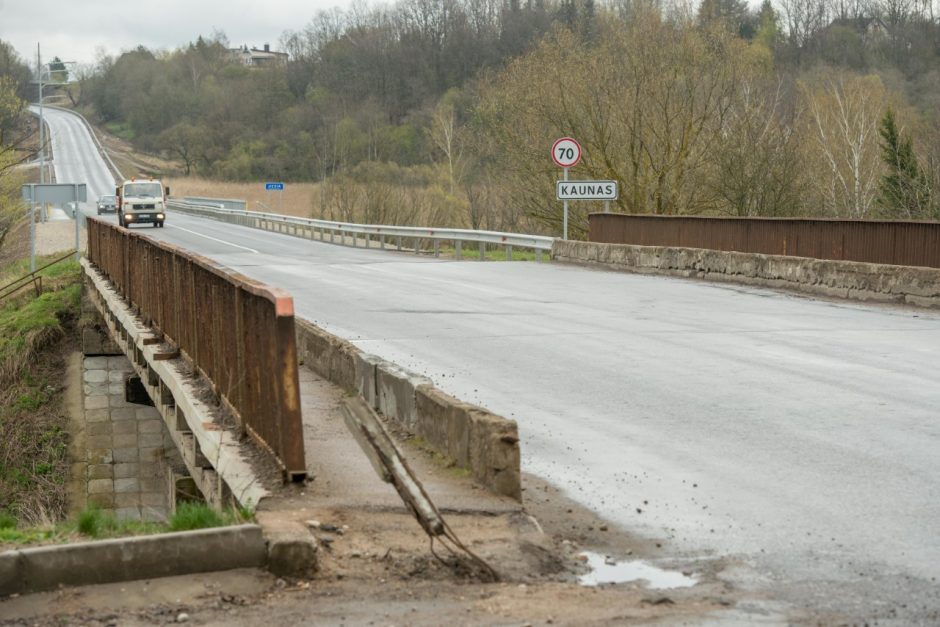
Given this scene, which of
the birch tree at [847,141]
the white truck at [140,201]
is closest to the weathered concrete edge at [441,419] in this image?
the birch tree at [847,141]

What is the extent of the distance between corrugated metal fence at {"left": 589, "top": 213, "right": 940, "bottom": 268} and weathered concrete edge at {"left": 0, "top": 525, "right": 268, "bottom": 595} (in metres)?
15.3

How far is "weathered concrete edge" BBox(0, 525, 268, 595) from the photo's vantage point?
17.6ft

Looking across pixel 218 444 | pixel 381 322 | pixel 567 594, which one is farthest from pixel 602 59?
pixel 567 594

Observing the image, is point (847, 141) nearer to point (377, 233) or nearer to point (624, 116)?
point (624, 116)

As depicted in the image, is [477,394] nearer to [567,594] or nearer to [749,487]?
[749,487]

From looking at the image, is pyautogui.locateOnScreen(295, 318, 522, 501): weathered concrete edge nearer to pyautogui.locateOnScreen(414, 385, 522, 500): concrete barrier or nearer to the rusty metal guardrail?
pyautogui.locateOnScreen(414, 385, 522, 500): concrete barrier

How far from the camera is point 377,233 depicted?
43.6 meters

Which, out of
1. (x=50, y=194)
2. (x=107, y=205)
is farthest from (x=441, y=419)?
(x=107, y=205)

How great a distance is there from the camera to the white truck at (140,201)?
5644 centimetres

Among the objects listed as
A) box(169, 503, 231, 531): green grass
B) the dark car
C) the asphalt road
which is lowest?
the asphalt road

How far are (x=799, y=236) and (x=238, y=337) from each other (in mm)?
15321

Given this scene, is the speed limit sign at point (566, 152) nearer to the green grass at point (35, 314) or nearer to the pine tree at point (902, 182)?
the pine tree at point (902, 182)

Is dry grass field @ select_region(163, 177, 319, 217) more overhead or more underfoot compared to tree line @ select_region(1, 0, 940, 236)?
more underfoot

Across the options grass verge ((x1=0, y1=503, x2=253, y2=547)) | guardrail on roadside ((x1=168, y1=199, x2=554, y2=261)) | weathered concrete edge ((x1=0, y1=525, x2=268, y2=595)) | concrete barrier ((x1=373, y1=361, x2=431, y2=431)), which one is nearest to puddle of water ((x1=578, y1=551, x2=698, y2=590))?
weathered concrete edge ((x1=0, y1=525, x2=268, y2=595))
